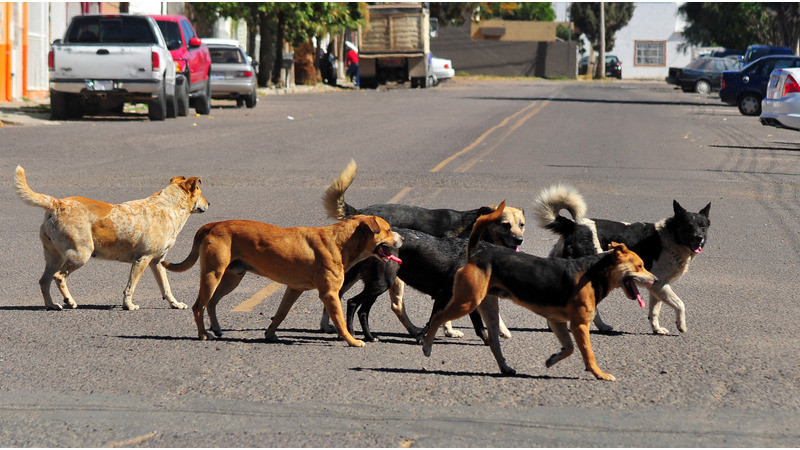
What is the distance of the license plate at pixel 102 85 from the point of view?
895 inches

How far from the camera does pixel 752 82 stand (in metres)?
33.8

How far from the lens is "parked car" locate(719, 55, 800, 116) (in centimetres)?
3316

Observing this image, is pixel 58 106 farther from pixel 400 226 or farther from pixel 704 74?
pixel 704 74

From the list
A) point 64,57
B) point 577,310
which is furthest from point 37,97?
point 577,310

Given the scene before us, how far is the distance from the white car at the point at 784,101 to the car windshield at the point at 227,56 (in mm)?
15946

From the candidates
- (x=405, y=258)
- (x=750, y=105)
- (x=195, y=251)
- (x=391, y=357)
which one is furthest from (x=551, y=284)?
(x=750, y=105)

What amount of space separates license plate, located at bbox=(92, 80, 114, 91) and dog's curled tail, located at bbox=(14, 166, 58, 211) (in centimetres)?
1594

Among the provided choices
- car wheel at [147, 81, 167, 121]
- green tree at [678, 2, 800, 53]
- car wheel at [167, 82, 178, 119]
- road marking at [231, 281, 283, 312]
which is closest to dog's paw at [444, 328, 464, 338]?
road marking at [231, 281, 283, 312]

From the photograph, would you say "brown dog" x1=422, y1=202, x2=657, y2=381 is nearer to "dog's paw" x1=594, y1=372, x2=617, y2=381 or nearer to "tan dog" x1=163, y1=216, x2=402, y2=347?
"dog's paw" x1=594, y1=372, x2=617, y2=381

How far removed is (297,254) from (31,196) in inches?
81.0

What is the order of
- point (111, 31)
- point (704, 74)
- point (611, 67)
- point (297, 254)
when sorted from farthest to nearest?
point (611, 67) → point (704, 74) → point (111, 31) → point (297, 254)

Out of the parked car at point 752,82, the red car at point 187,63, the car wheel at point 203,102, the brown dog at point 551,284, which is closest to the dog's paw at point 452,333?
the brown dog at point 551,284

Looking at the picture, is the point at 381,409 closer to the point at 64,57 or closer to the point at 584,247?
the point at 584,247

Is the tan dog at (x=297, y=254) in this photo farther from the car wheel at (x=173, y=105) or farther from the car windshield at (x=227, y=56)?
the car windshield at (x=227, y=56)
